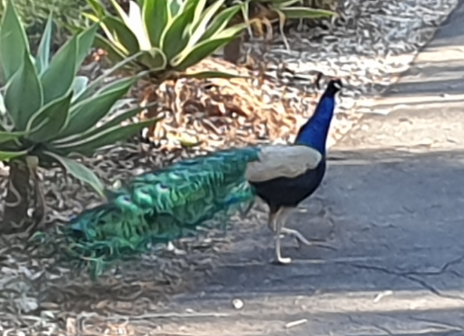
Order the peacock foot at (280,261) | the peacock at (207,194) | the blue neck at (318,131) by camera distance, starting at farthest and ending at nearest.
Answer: the peacock foot at (280,261)
the blue neck at (318,131)
the peacock at (207,194)

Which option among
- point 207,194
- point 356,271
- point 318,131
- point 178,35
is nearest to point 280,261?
point 356,271

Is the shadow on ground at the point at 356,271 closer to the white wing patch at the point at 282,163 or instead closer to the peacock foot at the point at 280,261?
the peacock foot at the point at 280,261

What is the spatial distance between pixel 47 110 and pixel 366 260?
5.53 ft

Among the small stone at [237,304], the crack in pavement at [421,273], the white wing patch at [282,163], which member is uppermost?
the white wing patch at [282,163]

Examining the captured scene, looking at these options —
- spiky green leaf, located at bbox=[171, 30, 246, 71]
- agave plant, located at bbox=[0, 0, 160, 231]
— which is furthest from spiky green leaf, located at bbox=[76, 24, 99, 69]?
spiky green leaf, located at bbox=[171, 30, 246, 71]

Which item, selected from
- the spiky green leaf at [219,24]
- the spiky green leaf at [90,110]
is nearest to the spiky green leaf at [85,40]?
the spiky green leaf at [90,110]

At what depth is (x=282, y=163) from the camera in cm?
474

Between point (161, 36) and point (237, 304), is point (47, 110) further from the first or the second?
point (161, 36)

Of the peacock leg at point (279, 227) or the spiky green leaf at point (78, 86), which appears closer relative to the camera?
the peacock leg at point (279, 227)

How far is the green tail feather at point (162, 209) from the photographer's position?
4473 mm

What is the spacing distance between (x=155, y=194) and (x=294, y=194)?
64 centimetres

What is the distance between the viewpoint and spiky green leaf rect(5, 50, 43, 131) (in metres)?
4.75

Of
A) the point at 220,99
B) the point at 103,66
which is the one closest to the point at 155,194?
the point at 220,99

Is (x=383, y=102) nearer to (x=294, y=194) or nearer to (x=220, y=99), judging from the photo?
(x=220, y=99)
